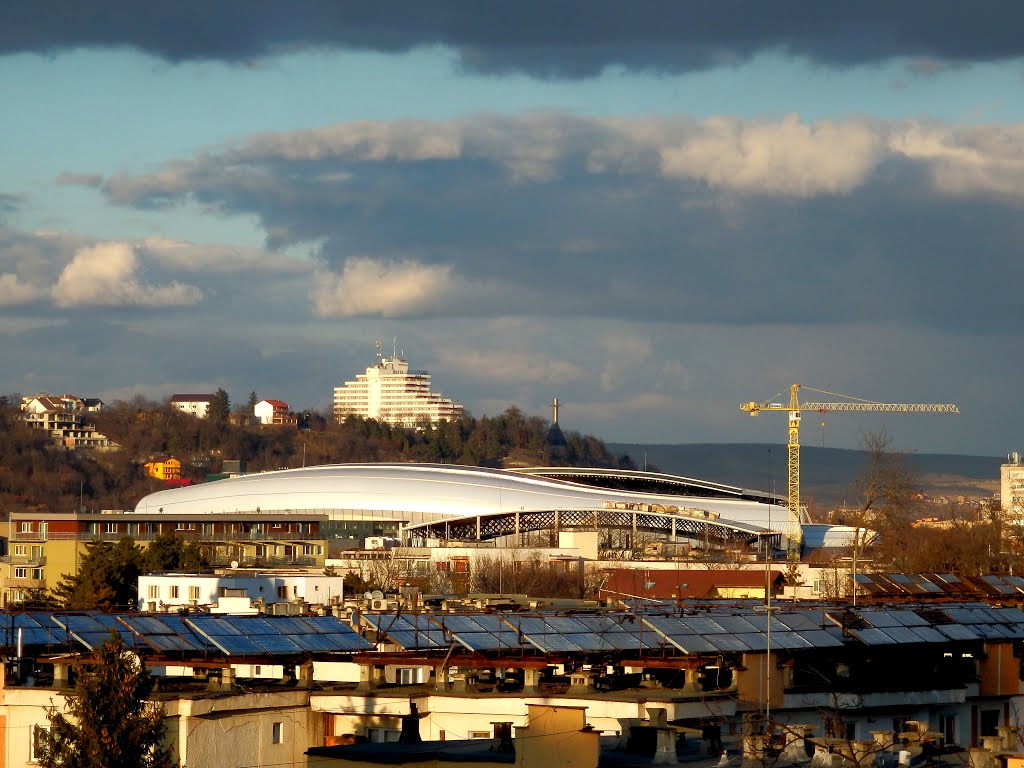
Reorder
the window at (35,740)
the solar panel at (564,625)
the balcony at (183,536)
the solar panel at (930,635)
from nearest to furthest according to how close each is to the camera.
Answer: the window at (35,740) → the solar panel at (564,625) → the solar panel at (930,635) → the balcony at (183,536)

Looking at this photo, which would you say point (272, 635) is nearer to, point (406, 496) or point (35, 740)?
point (35, 740)

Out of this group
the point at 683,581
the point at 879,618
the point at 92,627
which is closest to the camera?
the point at 92,627

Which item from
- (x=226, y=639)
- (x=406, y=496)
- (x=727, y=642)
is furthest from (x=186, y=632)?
(x=406, y=496)

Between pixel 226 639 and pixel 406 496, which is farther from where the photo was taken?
pixel 406 496

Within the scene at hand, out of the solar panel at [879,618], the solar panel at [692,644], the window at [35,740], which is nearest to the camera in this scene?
the window at [35,740]

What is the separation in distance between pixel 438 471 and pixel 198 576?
86.1m

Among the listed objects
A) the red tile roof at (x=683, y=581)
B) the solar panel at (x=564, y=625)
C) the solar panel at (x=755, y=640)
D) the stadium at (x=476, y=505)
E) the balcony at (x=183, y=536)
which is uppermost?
the stadium at (x=476, y=505)

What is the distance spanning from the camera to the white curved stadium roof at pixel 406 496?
448ft

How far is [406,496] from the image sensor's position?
14088 cm

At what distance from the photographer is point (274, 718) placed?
80.2ft

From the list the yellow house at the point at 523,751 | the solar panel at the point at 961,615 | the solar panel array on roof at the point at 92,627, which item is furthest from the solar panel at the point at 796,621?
the yellow house at the point at 523,751

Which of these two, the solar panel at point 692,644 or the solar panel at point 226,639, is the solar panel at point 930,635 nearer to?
the solar panel at point 692,644

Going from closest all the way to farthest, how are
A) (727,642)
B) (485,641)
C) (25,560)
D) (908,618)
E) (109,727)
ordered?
(109,727) < (727,642) < (485,641) < (908,618) < (25,560)

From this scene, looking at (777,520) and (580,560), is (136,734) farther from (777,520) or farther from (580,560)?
(777,520)
